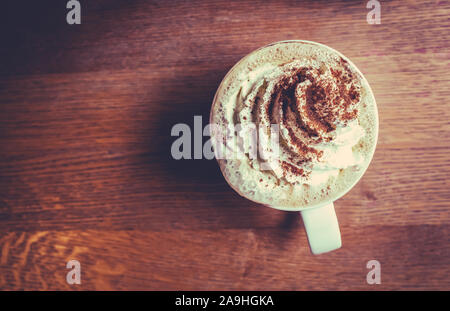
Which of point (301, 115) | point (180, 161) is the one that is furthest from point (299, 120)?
point (180, 161)

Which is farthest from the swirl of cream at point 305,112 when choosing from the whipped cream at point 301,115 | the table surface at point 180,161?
the table surface at point 180,161

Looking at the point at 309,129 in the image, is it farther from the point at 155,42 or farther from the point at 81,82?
the point at 81,82

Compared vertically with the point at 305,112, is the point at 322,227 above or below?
below

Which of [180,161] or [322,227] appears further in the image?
[180,161]

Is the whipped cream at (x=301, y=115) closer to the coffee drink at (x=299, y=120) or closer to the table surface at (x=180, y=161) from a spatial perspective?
the coffee drink at (x=299, y=120)

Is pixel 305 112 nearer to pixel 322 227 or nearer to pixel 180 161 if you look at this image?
pixel 322 227
